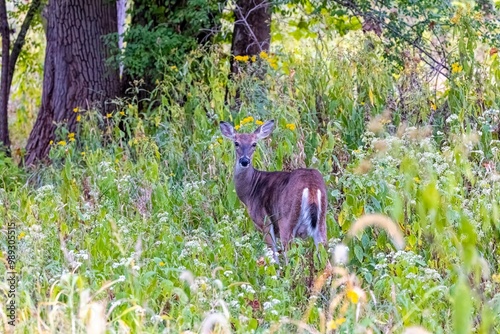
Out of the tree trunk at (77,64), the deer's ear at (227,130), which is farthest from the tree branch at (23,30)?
the deer's ear at (227,130)

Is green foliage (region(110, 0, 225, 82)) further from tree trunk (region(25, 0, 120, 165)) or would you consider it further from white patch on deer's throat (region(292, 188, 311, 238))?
white patch on deer's throat (region(292, 188, 311, 238))

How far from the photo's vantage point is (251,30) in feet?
31.3

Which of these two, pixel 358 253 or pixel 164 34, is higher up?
pixel 164 34

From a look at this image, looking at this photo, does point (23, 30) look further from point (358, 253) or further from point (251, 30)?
point (358, 253)

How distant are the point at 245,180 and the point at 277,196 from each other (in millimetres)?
692

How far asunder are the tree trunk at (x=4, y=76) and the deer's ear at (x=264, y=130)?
390cm

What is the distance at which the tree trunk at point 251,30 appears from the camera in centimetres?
959

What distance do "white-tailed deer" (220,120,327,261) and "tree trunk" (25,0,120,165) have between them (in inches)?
111

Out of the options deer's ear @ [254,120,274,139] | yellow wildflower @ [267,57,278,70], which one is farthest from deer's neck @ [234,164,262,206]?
yellow wildflower @ [267,57,278,70]

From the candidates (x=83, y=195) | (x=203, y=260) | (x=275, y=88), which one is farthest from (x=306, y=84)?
(x=203, y=260)

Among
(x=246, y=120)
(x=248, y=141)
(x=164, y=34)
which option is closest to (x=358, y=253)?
(x=248, y=141)

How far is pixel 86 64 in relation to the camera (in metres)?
9.77

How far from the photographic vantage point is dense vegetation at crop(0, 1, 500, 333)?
4.06 m

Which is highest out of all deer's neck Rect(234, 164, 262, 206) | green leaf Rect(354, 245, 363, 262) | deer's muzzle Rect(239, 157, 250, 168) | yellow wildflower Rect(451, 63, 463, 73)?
yellow wildflower Rect(451, 63, 463, 73)
